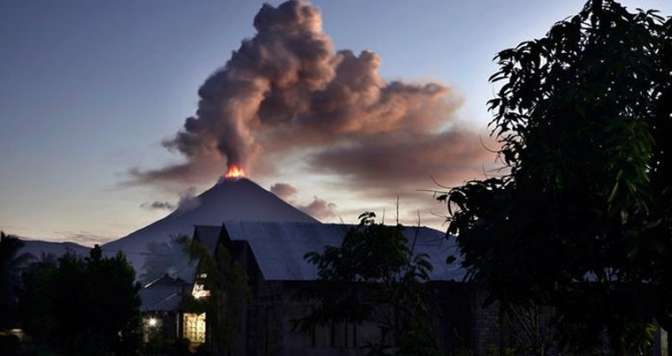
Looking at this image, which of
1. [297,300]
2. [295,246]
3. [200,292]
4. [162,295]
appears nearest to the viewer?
[297,300]

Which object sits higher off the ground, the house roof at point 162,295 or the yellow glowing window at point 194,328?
the house roof at point 162,295

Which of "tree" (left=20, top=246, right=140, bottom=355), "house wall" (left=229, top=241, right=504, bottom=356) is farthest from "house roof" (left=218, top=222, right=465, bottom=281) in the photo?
"tree" (left=20, top=246, right=140, bottom=355)

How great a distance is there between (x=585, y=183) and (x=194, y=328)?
3200cm

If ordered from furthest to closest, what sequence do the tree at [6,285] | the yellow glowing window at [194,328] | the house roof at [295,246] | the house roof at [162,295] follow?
the house roof at [162,295]
the tree at [6,285]
the yellow glowing window at [194,328]
the house roof at [295,246]

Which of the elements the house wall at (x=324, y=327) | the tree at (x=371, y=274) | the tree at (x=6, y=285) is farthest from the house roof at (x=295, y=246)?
the tree at (x=6, y=285)

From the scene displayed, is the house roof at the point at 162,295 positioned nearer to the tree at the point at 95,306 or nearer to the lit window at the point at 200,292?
the lit window at the point at 200,292

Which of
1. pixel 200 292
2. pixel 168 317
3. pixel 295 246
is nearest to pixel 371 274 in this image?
pixel 295 246

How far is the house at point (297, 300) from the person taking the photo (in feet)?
104

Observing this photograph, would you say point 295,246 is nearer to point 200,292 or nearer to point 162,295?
point 200,292

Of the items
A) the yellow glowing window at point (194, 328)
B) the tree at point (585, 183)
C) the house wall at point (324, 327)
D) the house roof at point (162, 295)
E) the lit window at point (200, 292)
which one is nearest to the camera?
the tree at point (585, 183)

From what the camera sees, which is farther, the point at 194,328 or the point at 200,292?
the point at 194,328

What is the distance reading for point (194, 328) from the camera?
42.6 metres

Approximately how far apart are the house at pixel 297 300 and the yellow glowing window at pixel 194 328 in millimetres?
4572

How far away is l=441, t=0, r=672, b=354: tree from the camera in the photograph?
12508 mm
